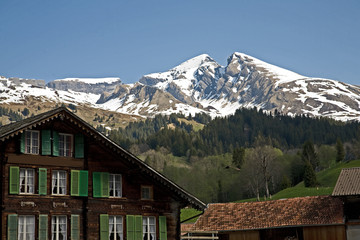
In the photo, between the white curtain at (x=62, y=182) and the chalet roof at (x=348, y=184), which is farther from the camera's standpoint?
the chalet roof at (x=348, y=184)

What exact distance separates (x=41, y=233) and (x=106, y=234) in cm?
556

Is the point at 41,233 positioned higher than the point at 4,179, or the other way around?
the point at 4,179

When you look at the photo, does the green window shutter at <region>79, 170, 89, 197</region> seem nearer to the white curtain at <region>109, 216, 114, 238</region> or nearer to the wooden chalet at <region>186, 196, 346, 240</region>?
the white curtain at <region>109, 216, 114, 238</region>

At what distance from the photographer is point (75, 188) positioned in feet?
152

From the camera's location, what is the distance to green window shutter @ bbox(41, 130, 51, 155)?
4525cm

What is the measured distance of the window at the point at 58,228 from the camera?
1749 inches

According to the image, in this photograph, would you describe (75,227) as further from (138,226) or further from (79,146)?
(79,146)

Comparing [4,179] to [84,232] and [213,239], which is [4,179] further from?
[213,239]

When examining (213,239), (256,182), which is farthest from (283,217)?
(256,182)

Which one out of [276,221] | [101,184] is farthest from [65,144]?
[276,221]

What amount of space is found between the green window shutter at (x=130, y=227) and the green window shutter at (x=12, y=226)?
9376 millimetres

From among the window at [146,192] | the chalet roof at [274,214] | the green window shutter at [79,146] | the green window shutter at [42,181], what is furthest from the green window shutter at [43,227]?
the chalet roof at [274,214]

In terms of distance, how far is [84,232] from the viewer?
151 ft

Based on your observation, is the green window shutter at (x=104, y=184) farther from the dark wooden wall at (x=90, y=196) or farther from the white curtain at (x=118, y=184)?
the white curtain at (x=118, y=184)
